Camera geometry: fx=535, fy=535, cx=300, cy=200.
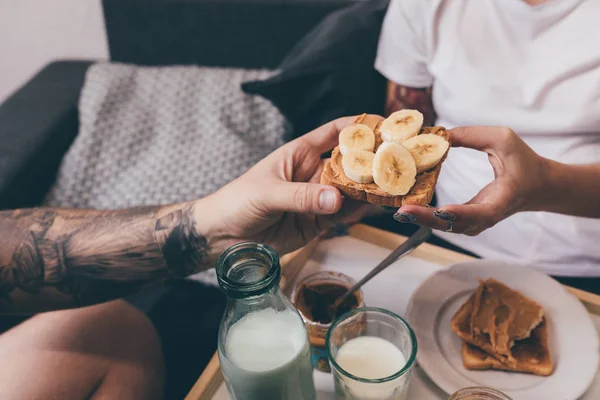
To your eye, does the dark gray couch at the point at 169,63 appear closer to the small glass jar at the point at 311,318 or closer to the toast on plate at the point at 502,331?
the small glass jar at the point at 311,318

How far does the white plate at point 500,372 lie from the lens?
33.6 inches

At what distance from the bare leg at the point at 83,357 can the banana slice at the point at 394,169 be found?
61cm

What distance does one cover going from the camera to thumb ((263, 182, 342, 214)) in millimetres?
840

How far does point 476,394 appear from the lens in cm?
77

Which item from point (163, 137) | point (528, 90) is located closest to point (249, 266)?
point (528, 90)

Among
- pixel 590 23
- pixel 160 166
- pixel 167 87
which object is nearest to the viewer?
pixel 590 23

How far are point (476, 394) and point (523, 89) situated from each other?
70cm

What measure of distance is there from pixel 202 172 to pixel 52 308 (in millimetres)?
558

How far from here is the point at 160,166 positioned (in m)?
1.52

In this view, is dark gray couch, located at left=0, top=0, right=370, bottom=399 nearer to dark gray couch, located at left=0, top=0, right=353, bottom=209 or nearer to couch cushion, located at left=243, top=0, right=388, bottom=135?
dark gray couch, located at left=0, top=0, right=353, bottom=209

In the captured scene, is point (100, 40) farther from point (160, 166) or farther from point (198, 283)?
point (198, 283)

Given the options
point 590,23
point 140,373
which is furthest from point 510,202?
point 140,373

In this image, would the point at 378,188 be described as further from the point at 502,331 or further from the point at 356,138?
the point at 502,331

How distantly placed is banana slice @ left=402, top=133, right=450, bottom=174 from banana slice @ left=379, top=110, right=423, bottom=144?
0.01m
